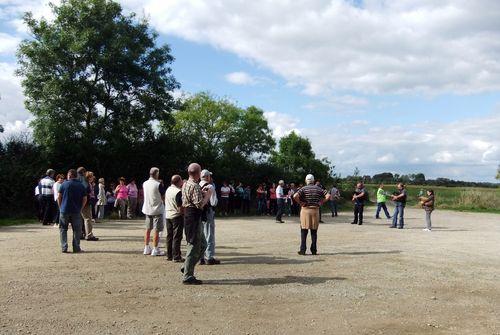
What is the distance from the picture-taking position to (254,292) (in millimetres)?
7742

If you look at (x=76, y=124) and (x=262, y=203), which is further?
(x=262, y=203)

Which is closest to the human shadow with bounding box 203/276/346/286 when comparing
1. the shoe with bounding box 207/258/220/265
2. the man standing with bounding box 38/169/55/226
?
the shoe with bounding box 207/258/220/265

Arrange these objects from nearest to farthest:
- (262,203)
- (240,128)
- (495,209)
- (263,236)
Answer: (263,236)
(262,203)
(495,209)
(240,128)

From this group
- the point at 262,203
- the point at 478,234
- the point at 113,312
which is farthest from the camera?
the point at 262,203

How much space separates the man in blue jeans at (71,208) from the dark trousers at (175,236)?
2.32 m

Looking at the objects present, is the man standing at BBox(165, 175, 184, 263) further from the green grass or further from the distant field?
the distant field

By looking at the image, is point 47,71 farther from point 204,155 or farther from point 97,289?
point 97,289

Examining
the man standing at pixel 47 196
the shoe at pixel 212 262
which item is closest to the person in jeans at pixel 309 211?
the shoe at pixel 212 262

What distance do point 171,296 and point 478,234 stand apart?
1428cm

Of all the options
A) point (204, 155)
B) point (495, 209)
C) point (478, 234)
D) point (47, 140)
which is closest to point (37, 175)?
point (47, 140)

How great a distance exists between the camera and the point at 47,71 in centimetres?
2431

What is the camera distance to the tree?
24031mm

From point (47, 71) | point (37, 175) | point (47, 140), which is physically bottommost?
point (37, 175)

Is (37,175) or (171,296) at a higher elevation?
(37,175)
